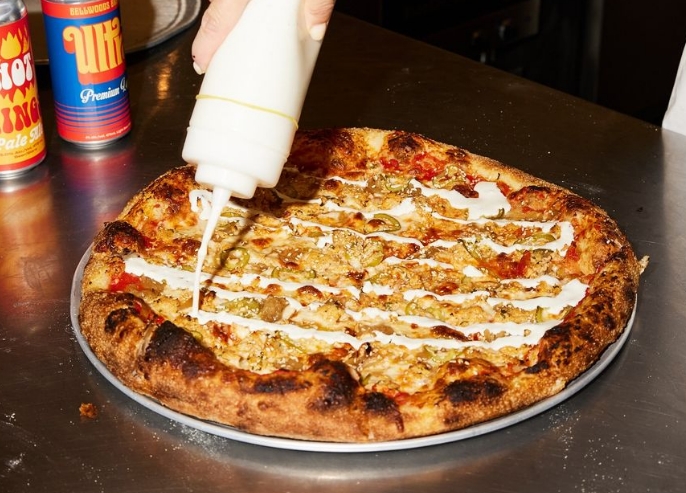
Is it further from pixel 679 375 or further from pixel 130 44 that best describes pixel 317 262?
pixel 130 44

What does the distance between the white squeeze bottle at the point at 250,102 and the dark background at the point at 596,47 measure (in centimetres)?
309

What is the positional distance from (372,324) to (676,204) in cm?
112

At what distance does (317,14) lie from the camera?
191cm

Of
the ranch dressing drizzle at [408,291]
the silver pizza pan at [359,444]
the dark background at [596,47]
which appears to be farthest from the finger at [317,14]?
the dark background at [596,47]

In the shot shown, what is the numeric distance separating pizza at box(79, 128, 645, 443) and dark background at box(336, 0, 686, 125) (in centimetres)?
247

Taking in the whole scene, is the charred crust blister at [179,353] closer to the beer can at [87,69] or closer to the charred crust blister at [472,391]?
the charred crust blister at [472,391]

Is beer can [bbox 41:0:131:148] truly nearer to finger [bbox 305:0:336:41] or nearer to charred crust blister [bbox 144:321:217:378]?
finger [bbox 305:0:336:41]

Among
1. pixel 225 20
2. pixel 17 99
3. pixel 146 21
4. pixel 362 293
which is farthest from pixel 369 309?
pixel 146 21

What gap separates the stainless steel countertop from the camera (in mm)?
1813

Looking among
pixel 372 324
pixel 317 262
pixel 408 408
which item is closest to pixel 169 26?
pixel 317 262

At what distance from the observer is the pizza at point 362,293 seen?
72.1 inches

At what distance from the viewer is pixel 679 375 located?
2094mm

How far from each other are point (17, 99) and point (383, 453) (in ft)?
4.82

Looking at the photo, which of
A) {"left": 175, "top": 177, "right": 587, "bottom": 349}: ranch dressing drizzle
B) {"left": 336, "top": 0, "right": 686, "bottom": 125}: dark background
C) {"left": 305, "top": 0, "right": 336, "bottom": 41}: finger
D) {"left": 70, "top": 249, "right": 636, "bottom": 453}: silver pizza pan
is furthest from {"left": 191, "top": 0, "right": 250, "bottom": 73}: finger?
{"left": 336, "top": 0, "right": 686, "bottom": 125}: dark background
